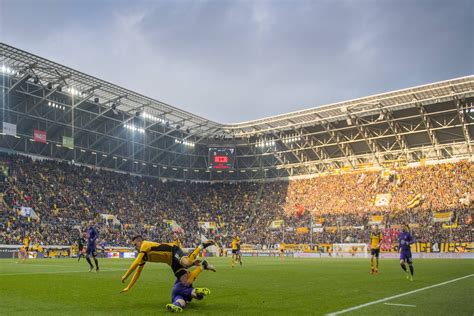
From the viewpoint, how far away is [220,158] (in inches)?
2938

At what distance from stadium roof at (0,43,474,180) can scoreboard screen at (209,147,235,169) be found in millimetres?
4060

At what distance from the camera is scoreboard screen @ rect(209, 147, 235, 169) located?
245ft

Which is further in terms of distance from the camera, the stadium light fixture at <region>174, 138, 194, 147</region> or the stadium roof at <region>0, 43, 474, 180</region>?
the stadium light fixture at <region>174, 138, 194, 147</region>

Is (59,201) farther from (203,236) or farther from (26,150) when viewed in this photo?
(203,236)

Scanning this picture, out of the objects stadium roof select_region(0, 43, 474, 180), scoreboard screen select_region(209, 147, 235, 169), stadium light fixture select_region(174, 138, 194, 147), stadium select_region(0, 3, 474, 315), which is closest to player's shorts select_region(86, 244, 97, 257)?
stadium select_region(0, 3, 474, 315)

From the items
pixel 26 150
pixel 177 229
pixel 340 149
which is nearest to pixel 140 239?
pixel 26 150

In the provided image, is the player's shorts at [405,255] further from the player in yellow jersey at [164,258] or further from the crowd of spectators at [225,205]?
the crowd of spectators at [225,205]

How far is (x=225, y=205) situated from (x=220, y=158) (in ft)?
40.0

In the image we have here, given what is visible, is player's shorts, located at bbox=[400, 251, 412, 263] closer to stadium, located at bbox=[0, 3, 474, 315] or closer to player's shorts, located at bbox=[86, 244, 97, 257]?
player's shorts, located at bbox=[86, 244, 97, 257]

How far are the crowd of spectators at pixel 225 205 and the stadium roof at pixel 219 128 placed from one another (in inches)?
108

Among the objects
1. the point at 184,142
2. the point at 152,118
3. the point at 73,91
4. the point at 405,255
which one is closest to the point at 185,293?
the point at 405,255

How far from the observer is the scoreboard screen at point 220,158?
74.6 m

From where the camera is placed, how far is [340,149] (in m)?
75.0

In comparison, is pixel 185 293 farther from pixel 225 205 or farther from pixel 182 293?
pixel 225 205
